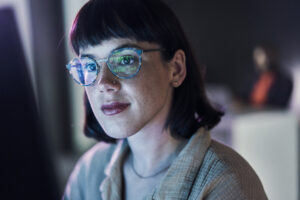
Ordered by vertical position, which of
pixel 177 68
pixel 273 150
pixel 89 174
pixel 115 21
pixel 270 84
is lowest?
pixel 273 150

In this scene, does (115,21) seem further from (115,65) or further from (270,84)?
(270,84)

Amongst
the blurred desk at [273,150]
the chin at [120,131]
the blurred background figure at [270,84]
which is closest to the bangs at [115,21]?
the chin at [120,131]

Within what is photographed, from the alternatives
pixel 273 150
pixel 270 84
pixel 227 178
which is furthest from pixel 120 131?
pixel 270 84

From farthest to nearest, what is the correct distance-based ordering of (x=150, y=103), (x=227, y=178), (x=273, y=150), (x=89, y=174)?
(x=273, y=150) < (x=89, y=174) < (x=150, y=103) < (x=227, y=178)

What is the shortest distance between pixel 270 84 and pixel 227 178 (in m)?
3.39

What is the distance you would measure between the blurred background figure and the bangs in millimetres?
3060

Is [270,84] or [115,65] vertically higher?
[115,65]

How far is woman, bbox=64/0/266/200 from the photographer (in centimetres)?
79

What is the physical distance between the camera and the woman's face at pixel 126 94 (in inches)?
31.4

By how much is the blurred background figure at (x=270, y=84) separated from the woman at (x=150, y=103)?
2.91 m

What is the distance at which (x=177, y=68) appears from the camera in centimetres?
93

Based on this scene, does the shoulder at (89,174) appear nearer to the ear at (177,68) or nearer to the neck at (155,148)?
the neck at (155,148)

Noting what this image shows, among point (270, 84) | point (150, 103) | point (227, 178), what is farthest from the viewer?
point (270, 84)

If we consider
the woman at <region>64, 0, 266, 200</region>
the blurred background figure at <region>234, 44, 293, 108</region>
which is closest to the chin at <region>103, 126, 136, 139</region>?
the woman at <region>64, 0, 266, 200</region>
